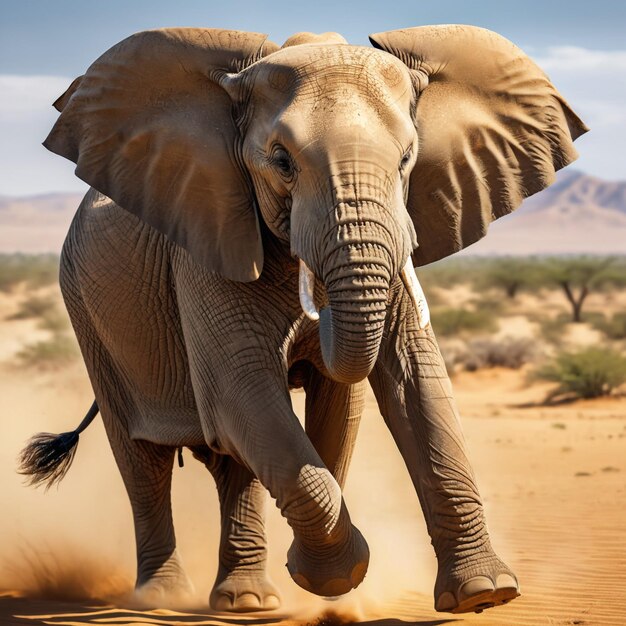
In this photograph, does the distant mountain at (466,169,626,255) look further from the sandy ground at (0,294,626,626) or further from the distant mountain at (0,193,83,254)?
the sandy ground at (0,294,626,626)

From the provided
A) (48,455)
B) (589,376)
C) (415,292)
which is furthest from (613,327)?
(415,292)

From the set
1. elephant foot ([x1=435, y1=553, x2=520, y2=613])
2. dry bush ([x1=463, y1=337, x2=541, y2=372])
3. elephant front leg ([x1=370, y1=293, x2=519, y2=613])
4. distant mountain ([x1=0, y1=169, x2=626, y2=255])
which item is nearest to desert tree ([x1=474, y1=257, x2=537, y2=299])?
dry bush ([x1=463, y1=337, x2=541, y2=372])

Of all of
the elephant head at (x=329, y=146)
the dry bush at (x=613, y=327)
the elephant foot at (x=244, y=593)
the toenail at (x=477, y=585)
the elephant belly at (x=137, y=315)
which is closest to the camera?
the elephant head at (x=329, y=146)

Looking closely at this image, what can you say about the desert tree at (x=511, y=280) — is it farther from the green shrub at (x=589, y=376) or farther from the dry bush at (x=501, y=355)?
the green shrub at (x=589, y=376)

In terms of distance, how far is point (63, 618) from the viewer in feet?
21.5

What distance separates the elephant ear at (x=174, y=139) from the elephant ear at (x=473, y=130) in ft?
2.16

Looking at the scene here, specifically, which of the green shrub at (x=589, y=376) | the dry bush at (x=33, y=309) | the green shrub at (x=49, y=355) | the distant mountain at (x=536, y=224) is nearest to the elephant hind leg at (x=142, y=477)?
the green shrub at (x=589, y=376)

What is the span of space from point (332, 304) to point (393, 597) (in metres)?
2.85

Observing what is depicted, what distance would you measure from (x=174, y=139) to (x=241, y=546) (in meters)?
2.16

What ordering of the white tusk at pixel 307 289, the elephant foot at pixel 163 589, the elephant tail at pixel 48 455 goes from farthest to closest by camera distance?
the elephant tail at pixel 48 455 → the elephant foot at pixel 163 589 → the white tusk at pixel 307 289

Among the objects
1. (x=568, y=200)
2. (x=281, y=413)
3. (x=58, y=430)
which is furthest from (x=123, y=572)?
(x=568, y=200)

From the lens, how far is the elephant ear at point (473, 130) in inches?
217

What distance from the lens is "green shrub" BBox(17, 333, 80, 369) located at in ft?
77.7

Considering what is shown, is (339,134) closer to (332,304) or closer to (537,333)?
(332,304)
